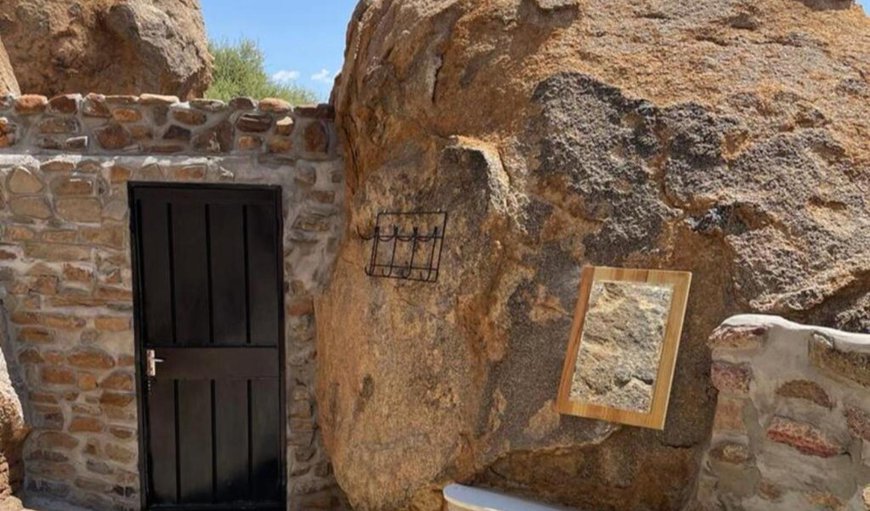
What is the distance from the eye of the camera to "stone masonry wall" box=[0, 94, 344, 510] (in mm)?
3658

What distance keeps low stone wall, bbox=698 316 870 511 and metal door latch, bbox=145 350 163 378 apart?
2.91 m

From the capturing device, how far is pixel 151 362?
382 centimetres

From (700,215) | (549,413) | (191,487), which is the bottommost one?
(191,487)

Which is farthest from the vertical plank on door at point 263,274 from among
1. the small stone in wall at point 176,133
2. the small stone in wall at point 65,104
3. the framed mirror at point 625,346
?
the framed mirror at point 625,346

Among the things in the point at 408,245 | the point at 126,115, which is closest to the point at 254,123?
the point at 126,115

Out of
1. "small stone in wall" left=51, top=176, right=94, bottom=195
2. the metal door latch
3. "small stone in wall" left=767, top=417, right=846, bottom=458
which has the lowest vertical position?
the metal door latch

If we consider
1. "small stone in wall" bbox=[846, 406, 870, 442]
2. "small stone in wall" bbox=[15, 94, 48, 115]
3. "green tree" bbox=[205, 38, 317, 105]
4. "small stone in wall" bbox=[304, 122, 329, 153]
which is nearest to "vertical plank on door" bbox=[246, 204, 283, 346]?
"small stone in wall" bbox=[304, 122, 329, 153]

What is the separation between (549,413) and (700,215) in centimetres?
88

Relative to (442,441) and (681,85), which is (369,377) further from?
(681,85)

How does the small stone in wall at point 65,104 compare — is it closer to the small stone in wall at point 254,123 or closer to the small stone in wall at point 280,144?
the small stone in wall at point 254,123

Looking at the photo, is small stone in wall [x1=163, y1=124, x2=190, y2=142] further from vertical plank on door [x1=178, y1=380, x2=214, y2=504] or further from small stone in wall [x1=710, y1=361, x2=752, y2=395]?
small stone in wall [x1=710, y1=361, x2=752, y2=395]

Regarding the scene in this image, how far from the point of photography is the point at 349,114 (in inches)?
137

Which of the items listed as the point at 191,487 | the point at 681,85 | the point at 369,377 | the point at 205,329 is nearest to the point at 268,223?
the point at 205,329

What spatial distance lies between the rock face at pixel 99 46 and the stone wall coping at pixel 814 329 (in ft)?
19.7
